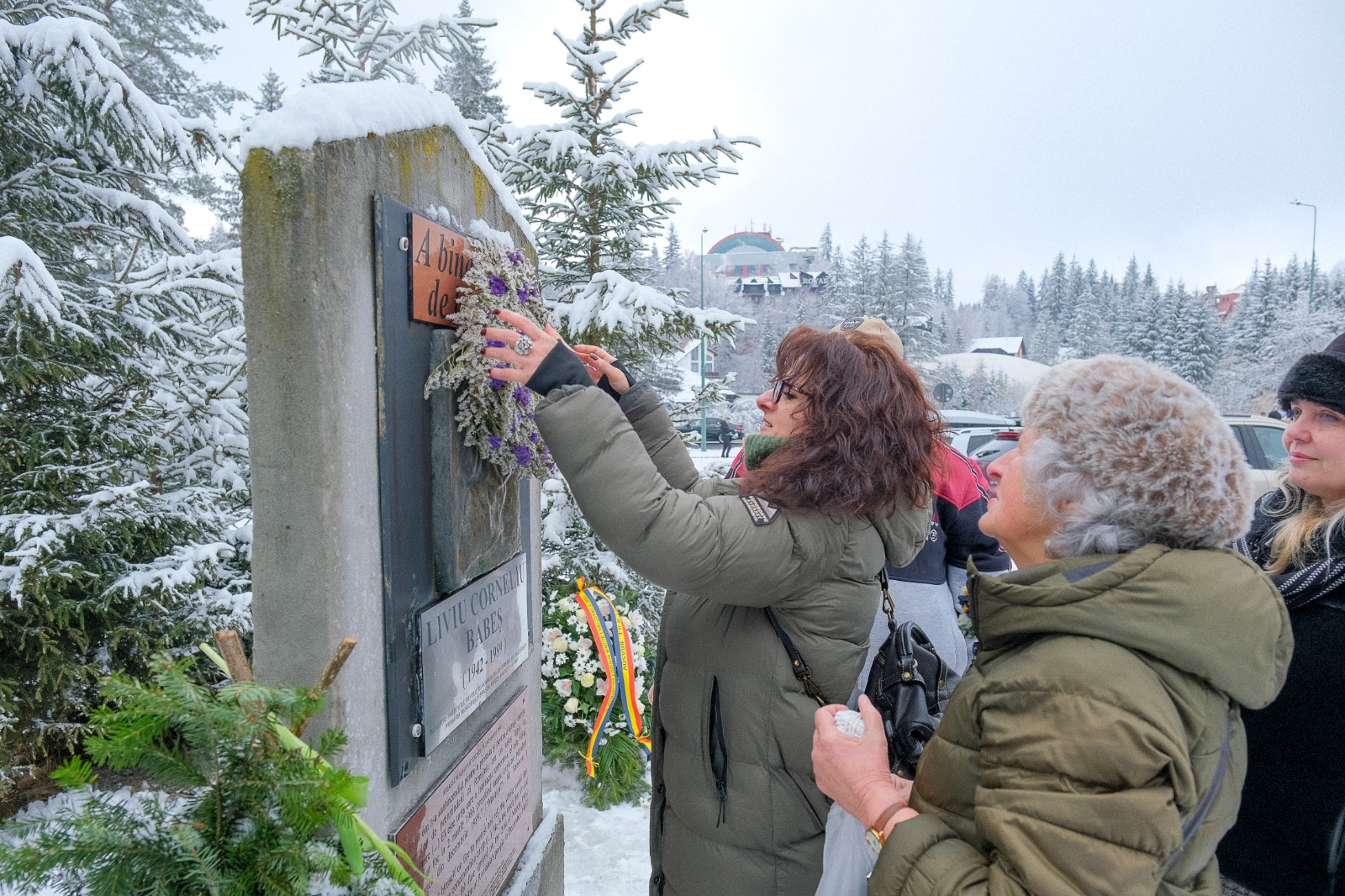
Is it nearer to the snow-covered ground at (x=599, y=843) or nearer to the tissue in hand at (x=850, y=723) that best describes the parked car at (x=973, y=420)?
the snow-covered ground at (x=599, y=843)

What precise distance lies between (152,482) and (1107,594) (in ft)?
15.0

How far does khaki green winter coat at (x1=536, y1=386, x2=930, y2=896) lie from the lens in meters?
1.55

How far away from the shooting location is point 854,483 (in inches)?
66.9

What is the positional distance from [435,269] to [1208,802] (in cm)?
188

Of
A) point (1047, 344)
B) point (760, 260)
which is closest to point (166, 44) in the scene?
point (1047, 344)

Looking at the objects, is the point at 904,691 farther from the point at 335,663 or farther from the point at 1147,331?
the point at 1147,331

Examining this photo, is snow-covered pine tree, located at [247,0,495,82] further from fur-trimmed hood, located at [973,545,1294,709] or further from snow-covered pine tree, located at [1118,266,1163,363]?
snow-covered pine tree, located at [1118,266,1163,363]

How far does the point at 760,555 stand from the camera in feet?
5.34

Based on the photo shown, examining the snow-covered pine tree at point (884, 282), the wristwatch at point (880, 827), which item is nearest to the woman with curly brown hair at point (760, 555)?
the wristwatch at point (880, 827)

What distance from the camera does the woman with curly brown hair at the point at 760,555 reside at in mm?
1558

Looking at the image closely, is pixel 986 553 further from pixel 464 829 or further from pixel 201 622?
pixel 201 622

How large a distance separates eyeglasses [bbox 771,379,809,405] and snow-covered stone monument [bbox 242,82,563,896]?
2.69 feet

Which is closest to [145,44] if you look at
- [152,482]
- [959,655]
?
[152,482]

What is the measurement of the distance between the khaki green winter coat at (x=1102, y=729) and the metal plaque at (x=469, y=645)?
43.2 inches
